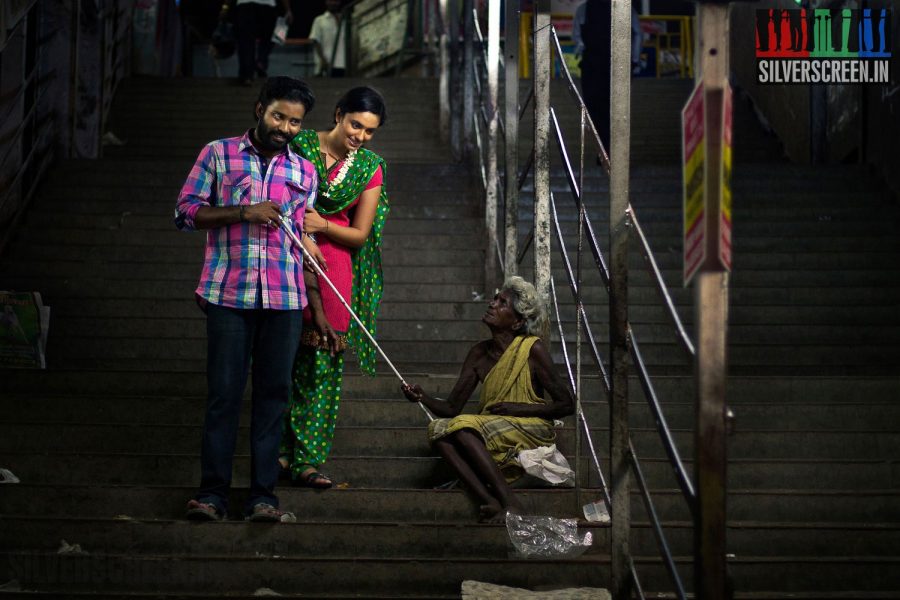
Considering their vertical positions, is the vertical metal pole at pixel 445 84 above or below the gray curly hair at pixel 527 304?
above

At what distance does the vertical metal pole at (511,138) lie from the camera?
6695mm

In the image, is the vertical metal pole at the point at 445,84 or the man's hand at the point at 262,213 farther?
the vertical metal pole at the point at 445,84

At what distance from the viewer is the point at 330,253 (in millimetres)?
5086

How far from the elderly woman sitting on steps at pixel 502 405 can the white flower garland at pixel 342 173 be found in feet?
2.90

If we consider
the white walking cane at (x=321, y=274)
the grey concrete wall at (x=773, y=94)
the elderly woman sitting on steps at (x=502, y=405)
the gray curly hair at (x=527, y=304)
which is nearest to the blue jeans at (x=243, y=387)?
the white walking cane at (x=321, y=274)

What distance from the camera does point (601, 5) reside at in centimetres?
1065

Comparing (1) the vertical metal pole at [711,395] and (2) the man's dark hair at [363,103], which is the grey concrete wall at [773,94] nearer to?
(2) the man's dark hair at [363,103]

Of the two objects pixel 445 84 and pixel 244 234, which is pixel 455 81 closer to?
pixel 445 84

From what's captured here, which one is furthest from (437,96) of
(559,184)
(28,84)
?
(28,84)

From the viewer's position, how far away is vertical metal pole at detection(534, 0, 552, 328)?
5.69 metres

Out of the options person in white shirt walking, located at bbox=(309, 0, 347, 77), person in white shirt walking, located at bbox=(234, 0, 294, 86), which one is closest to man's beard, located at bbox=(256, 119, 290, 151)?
person in white shirt walking, located at bbox=(234, 0, 294, 86)

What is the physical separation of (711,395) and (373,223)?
105 inches

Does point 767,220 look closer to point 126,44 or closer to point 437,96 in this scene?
point 437,96

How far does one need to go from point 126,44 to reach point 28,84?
448 cm
